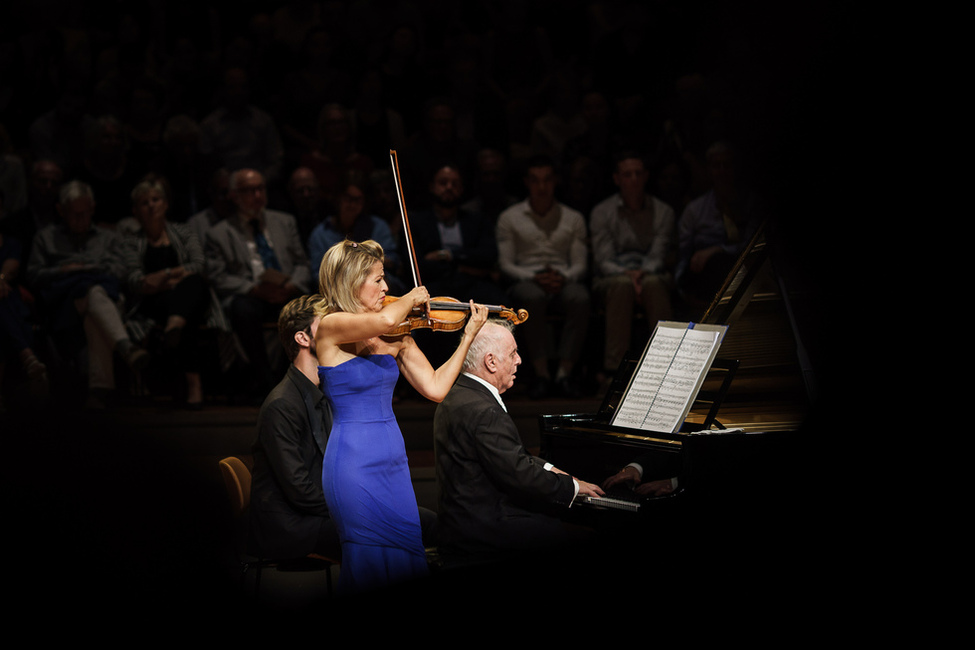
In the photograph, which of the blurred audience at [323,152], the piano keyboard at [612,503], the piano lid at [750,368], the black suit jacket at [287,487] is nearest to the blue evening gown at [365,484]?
the black suit jacket at [287,487]

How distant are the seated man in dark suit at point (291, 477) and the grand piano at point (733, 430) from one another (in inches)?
28.9

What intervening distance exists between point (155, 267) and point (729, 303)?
3.52 m

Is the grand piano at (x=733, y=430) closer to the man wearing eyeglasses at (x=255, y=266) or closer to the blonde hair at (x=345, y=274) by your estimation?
the blonde hair at (x=345, y=274)

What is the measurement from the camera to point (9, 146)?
563 cm

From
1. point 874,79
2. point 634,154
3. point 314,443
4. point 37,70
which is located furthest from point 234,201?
point 874,79

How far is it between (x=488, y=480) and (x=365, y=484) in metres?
0.36

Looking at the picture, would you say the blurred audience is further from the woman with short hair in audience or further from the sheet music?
the sheet music

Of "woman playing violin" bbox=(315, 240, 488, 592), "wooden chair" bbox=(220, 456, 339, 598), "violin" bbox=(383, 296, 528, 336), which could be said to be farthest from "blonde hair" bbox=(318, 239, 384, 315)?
"wooden chair" bbox=(220, 456, 339, 598)

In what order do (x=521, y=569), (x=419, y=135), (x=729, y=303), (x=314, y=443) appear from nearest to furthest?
(x=521, y=569) < (x=729, y=303) < (x=314, y=443) < (x=419, y=135)

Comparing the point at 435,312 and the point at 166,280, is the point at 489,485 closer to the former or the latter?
the point at 435,312

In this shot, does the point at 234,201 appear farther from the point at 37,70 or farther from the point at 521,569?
the point at 521,569

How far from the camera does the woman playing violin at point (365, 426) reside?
2617 millimetres

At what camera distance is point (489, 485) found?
2.70 meters

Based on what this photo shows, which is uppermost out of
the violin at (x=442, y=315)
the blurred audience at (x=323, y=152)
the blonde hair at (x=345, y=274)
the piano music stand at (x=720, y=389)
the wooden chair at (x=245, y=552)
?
the blurred audience at (x=323, y=152)
